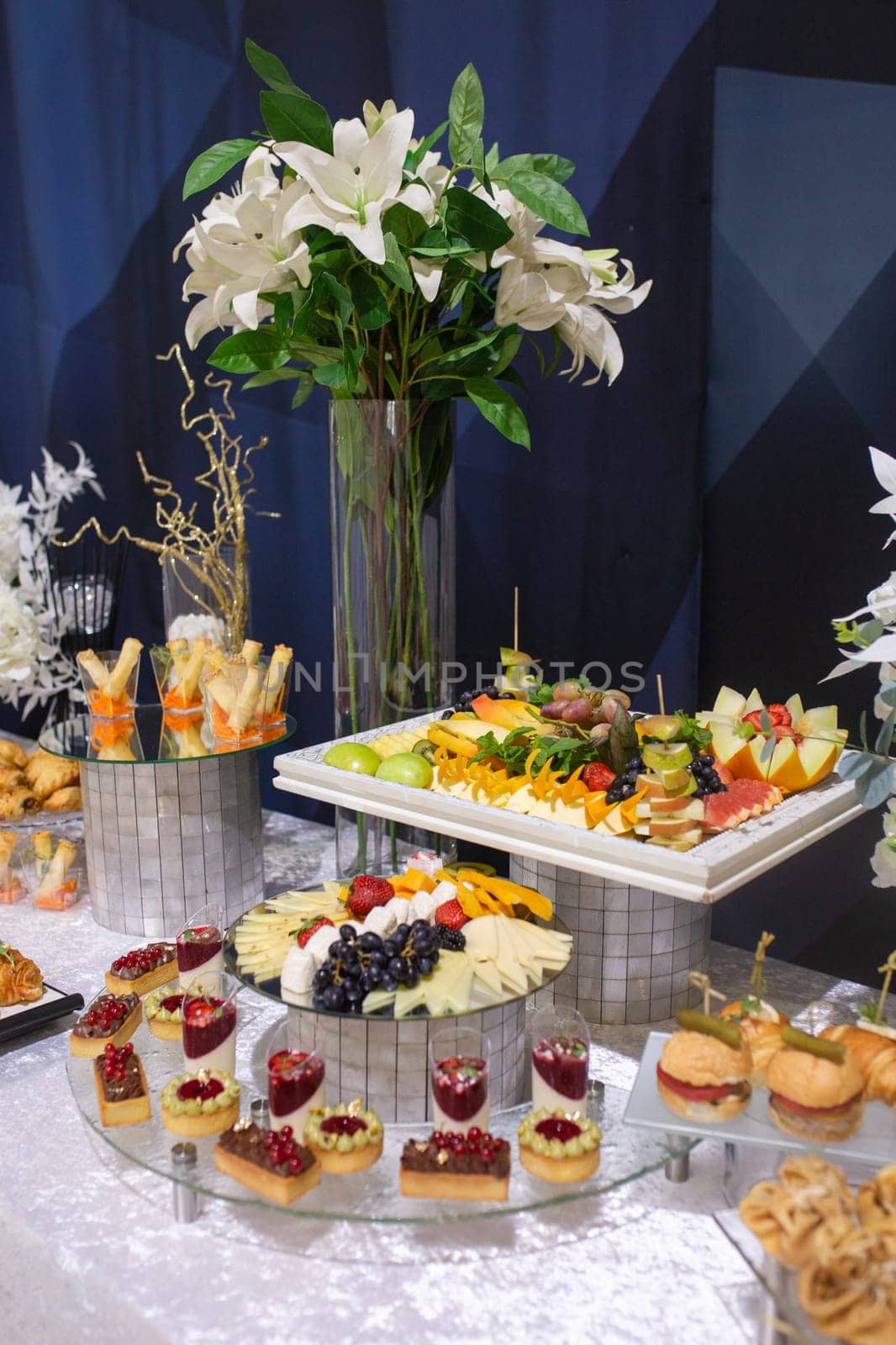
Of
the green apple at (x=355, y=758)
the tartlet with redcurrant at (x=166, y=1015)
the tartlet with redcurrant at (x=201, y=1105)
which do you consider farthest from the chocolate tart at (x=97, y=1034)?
the green apple at (x=355, y=758)

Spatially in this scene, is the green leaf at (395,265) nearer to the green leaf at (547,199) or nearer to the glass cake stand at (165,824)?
the green leaf at (547,199)

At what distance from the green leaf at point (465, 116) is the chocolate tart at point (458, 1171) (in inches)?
43.7

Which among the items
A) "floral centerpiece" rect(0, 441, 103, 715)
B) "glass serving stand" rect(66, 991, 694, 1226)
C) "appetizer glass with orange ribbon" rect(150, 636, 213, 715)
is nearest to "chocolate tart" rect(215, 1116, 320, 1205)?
"glass serving stand" rect(66, 991, 694, 1226)

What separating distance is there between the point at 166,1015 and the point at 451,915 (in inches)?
13.1

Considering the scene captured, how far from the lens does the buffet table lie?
898 millimetres

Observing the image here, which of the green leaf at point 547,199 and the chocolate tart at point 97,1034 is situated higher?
the green leaf at point 547,199

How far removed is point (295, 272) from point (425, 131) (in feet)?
2.07

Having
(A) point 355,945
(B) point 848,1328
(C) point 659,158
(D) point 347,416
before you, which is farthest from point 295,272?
(B) point 848,1328

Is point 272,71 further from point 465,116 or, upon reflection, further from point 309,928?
point 309,928

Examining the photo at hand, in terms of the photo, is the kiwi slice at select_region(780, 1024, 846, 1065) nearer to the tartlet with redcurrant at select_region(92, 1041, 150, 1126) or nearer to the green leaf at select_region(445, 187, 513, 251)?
the tartlet with redcurrant at select_region(92, 1041, 150, 1126)

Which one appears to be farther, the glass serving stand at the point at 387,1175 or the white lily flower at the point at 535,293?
the white lily flower at the point at 535,293

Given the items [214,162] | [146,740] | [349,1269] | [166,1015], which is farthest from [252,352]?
[349,1269]

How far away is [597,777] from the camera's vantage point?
1252mm

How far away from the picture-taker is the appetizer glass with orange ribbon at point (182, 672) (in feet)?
5.64
